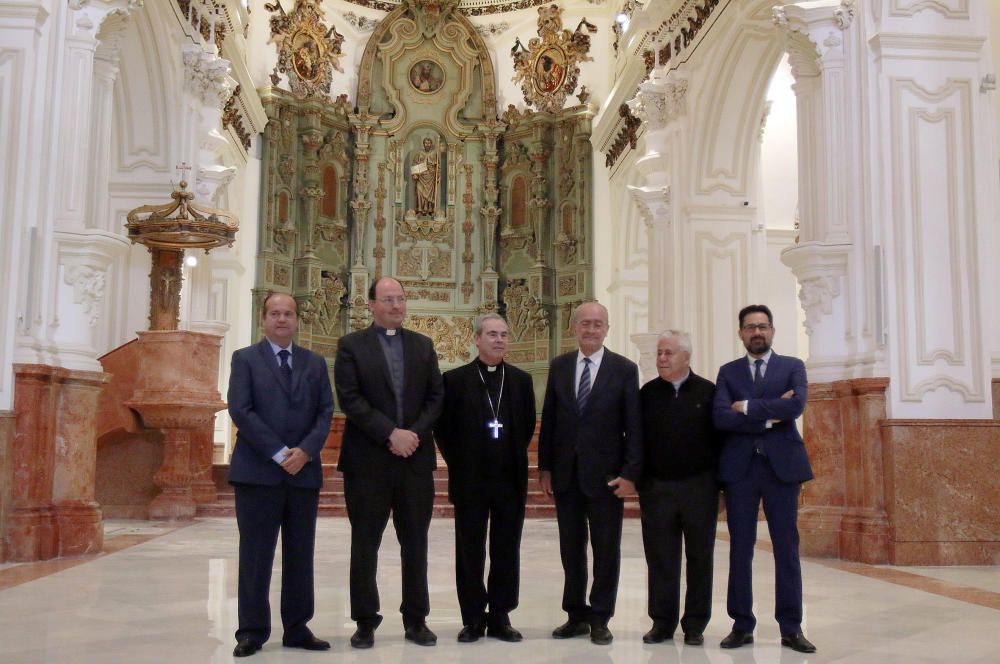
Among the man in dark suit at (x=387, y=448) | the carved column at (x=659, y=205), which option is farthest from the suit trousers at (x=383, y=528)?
the carved column at (x=659, y=205)

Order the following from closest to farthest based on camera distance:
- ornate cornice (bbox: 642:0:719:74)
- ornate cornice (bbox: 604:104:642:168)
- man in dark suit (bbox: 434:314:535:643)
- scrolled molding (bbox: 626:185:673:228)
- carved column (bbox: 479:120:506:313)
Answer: man in dark suit (bbox: 434:314:535:643), ornate cornice (bbox: 642:0:719:74), scrolled molding (bbox: 626:185:673:228), ornate cornice (bbox: 604:104:642:168), carved column (bbox: 479:120:506:313)

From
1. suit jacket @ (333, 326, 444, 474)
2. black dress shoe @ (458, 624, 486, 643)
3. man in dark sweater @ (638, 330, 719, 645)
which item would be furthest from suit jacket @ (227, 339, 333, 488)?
man in dark sweater @ (638, 330, 719, 645)

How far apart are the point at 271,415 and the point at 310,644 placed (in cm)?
94

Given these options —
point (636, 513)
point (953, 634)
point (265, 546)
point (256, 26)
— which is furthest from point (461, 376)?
point (256, 26)

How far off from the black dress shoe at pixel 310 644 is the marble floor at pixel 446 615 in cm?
5

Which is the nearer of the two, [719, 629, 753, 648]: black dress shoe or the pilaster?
[719, 629, 753, 648]: black dress shoe

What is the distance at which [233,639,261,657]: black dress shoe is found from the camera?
4116mm

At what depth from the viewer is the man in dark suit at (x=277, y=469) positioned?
4281 millimetres

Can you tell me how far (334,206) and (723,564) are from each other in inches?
523

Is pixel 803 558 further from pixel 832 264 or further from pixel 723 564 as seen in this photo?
pixel 832 264

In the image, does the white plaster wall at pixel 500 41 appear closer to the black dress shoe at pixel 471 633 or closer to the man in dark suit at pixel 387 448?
the man in dark suit at pixel 387 448

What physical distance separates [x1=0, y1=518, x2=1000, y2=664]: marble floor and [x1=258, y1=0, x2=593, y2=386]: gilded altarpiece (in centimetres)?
1115

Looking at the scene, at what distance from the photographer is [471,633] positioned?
177 inches

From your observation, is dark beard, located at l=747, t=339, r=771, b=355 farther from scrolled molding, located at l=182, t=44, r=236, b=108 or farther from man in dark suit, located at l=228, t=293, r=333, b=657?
scrolled molding, located at l=182, t=44, r=236, b=108
